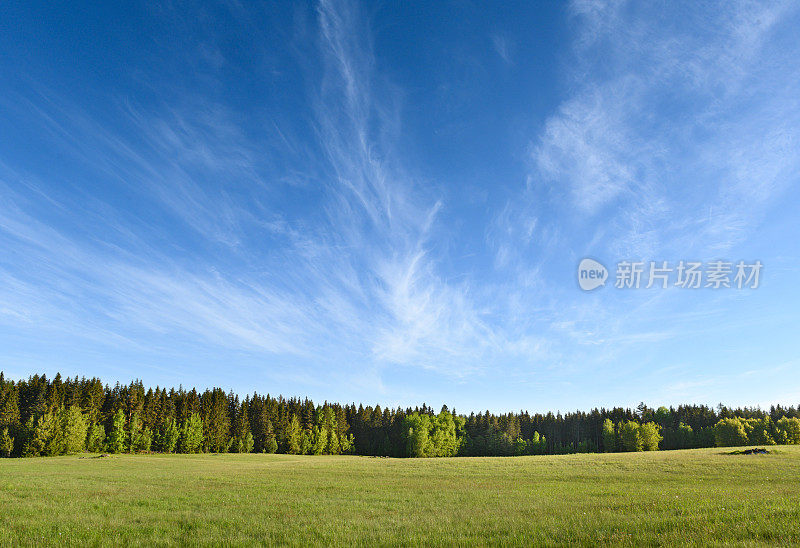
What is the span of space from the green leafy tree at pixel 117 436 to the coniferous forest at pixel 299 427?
22 cm

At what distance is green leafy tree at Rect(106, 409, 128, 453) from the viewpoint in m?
95.5

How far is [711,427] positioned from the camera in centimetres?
13488

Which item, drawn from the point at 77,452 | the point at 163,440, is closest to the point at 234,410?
the point at 163,440

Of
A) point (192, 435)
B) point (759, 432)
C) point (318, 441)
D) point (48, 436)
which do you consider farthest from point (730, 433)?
point (48, 436)

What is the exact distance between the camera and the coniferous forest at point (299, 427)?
3632 inches

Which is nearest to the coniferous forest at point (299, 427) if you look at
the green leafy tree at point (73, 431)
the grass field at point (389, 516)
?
the green leafy tree at point (73, 431)

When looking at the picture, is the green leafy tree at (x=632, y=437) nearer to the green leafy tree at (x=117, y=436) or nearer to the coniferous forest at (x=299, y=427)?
the coniferous forest at (x=299, y=427)

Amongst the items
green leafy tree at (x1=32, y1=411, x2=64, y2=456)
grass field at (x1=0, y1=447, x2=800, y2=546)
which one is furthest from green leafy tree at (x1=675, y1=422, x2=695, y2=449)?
green leafy tree at (x1=32, y1=411, x2=64, y2=456)

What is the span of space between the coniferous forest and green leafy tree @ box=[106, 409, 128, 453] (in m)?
0.22

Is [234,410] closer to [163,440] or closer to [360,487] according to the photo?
[163,440]

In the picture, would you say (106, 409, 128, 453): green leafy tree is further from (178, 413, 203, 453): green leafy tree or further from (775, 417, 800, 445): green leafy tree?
(775, 417, 800, 445): green leafy tree

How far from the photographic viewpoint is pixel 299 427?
129m

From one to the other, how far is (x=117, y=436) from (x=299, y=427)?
4786cm

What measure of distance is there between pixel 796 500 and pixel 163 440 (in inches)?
4588
